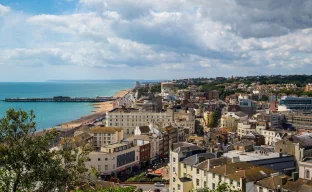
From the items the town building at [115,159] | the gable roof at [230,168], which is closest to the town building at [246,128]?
the town building at [115,159]

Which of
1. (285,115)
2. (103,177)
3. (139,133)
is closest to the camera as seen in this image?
(103,177)

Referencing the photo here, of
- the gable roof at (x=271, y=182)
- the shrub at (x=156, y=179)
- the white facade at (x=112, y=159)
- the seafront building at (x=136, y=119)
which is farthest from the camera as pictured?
the seafront building at (x=136, y=119)

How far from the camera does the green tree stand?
13133 millimetres

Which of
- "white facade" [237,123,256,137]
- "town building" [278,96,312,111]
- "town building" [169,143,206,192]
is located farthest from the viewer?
"town building" [278,96,312,111]

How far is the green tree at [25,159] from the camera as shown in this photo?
13.1 metres

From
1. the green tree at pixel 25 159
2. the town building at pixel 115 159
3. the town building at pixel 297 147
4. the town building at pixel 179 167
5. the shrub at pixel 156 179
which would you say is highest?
the green tree at pixel 25 159

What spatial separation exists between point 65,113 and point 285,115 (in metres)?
94.0

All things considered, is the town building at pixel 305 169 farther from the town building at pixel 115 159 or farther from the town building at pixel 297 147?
the town building at pixel 115 159

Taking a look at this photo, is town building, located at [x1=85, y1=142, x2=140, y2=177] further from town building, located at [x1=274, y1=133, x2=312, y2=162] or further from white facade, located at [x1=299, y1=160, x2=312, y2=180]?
white facade, located at [x1=299, y1=160, x2=312, y2=180]

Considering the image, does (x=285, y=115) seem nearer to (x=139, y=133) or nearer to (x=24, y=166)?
(x=139, y=133)

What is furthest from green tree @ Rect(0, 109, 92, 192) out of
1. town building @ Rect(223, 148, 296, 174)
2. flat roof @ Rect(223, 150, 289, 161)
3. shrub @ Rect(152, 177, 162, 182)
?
shrub @ Rect(152, 177, 162, 182)

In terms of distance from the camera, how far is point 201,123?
95250 millimetres

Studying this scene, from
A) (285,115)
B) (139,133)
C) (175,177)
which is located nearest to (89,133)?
(139,133)

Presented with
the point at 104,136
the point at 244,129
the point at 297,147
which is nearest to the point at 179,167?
the point at 297,147
